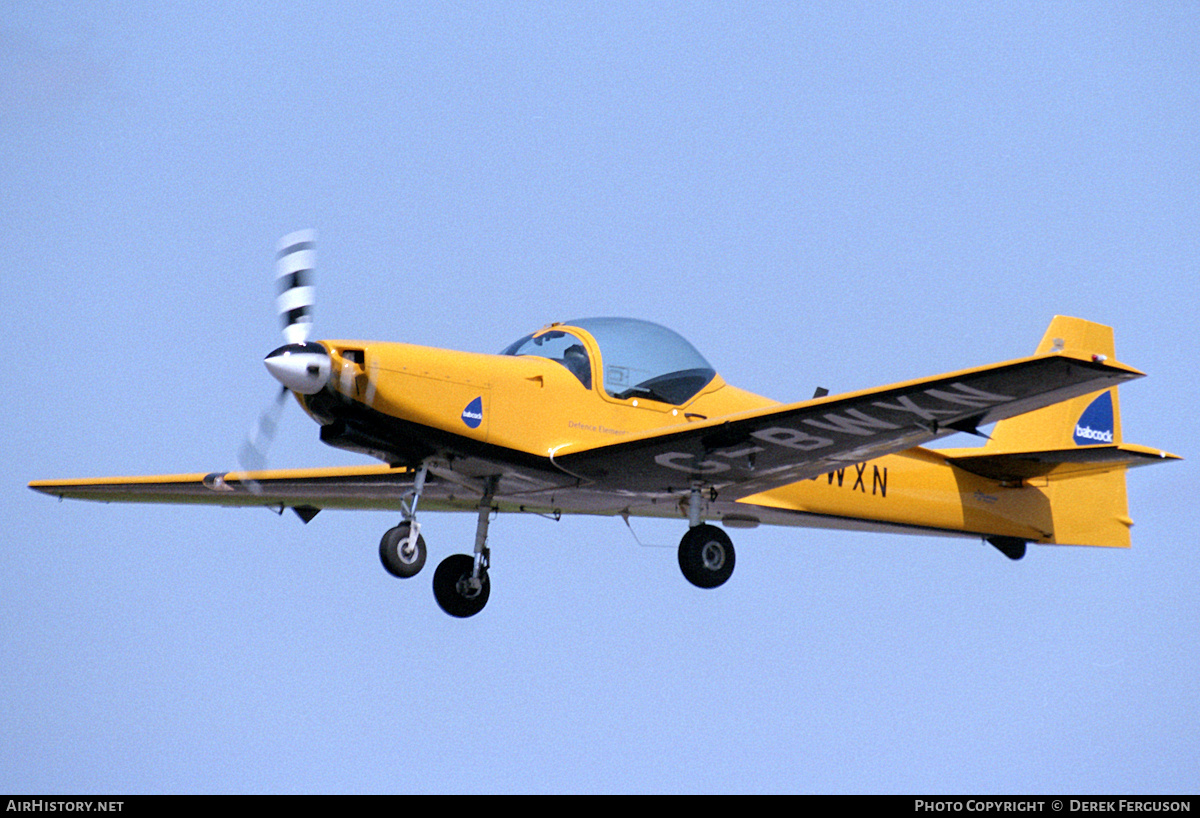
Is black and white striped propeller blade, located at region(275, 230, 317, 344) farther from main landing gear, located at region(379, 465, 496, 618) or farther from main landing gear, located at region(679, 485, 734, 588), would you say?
main landing gear, located at region(679, 485, 734, 588)

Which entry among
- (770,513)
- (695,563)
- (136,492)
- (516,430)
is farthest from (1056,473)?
(136,492)

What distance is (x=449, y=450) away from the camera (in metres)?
14.0

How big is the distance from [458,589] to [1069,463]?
24.5ft

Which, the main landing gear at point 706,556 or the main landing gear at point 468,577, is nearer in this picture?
the main landing gear at point 706,556

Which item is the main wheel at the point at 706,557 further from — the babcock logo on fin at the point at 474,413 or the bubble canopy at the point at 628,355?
the babcock logo on fin at the point at 474,413

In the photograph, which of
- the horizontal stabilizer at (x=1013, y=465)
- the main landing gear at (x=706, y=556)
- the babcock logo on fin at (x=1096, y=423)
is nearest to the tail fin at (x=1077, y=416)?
the babcock logo on fin at (x=1096, y=423)

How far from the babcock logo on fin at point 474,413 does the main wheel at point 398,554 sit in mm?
1173

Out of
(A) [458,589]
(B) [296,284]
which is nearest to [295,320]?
(B) [296,284]

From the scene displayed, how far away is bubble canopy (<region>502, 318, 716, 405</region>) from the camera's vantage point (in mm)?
14617

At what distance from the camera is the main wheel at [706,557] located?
14.6 metres

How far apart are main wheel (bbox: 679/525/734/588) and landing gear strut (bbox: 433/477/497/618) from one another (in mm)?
2110

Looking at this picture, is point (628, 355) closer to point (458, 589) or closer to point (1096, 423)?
point (458, 589)

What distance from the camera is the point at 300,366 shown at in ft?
42.4
